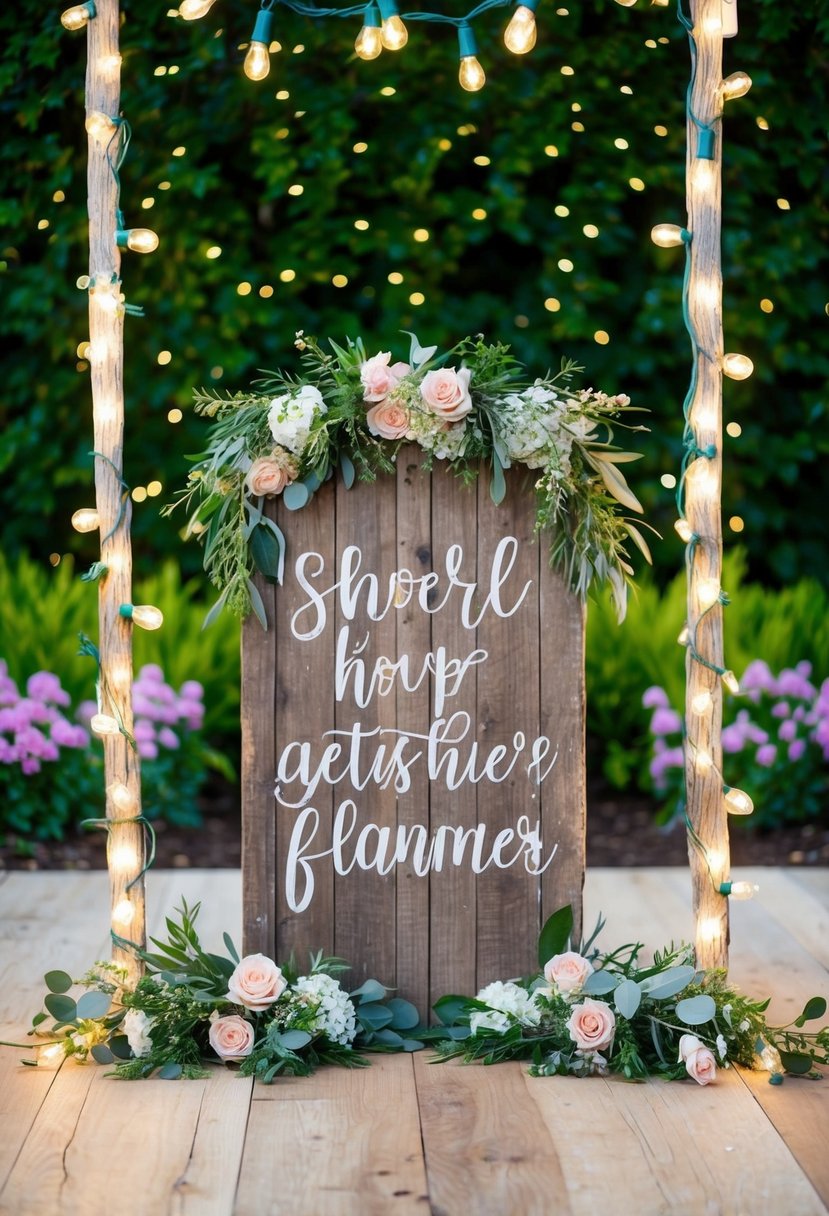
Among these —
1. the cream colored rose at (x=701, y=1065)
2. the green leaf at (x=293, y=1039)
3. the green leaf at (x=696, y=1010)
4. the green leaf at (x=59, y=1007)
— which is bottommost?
the cream colored rose at (x=701, y=1065)

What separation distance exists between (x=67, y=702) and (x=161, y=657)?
1.84 feet

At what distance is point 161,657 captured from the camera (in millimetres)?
4723

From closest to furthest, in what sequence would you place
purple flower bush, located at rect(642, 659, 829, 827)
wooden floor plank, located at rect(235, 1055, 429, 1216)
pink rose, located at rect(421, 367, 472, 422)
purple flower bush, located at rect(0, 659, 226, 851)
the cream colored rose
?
wooden floor plank, located at rect(235, 1055, 429, 1216), the cream colored rose, pink rose, located at rect(421, 367, 472, 422), purple flower bush, located at rect(0, 659, 226, 851), purple flower bush, located at rect(642, 659, 829, 827)

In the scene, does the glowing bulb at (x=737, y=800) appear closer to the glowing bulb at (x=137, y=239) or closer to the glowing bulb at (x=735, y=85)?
the glowing bulb at (x=735, y=85)

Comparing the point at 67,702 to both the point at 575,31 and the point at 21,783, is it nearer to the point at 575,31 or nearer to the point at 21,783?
the point at 21,783

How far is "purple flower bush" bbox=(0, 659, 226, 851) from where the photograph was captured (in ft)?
13.4

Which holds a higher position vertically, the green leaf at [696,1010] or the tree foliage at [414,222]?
the tree foliage at [414,222]

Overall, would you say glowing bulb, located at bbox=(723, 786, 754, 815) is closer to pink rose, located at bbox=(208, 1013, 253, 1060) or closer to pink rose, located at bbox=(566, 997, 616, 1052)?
Result: pink rose, located at bbox=(566, 997, 616, 1052)

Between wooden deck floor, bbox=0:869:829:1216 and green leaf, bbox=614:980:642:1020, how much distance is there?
131 millimetres

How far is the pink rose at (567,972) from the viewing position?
2379mm

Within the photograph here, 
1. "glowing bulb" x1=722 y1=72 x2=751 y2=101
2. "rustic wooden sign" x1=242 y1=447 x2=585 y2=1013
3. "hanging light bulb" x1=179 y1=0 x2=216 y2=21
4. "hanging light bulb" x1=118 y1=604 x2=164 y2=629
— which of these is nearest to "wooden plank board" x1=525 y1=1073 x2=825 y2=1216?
"rustic wooden sign" x1=242 y1=447 x2=585 y2=1013

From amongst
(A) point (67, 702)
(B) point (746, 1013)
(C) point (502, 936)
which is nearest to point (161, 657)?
(A) point (67, 702)

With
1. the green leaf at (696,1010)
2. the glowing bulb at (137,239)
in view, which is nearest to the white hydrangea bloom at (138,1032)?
the green leaf at (696,1010)

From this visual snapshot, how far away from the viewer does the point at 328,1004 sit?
92.9 inches
